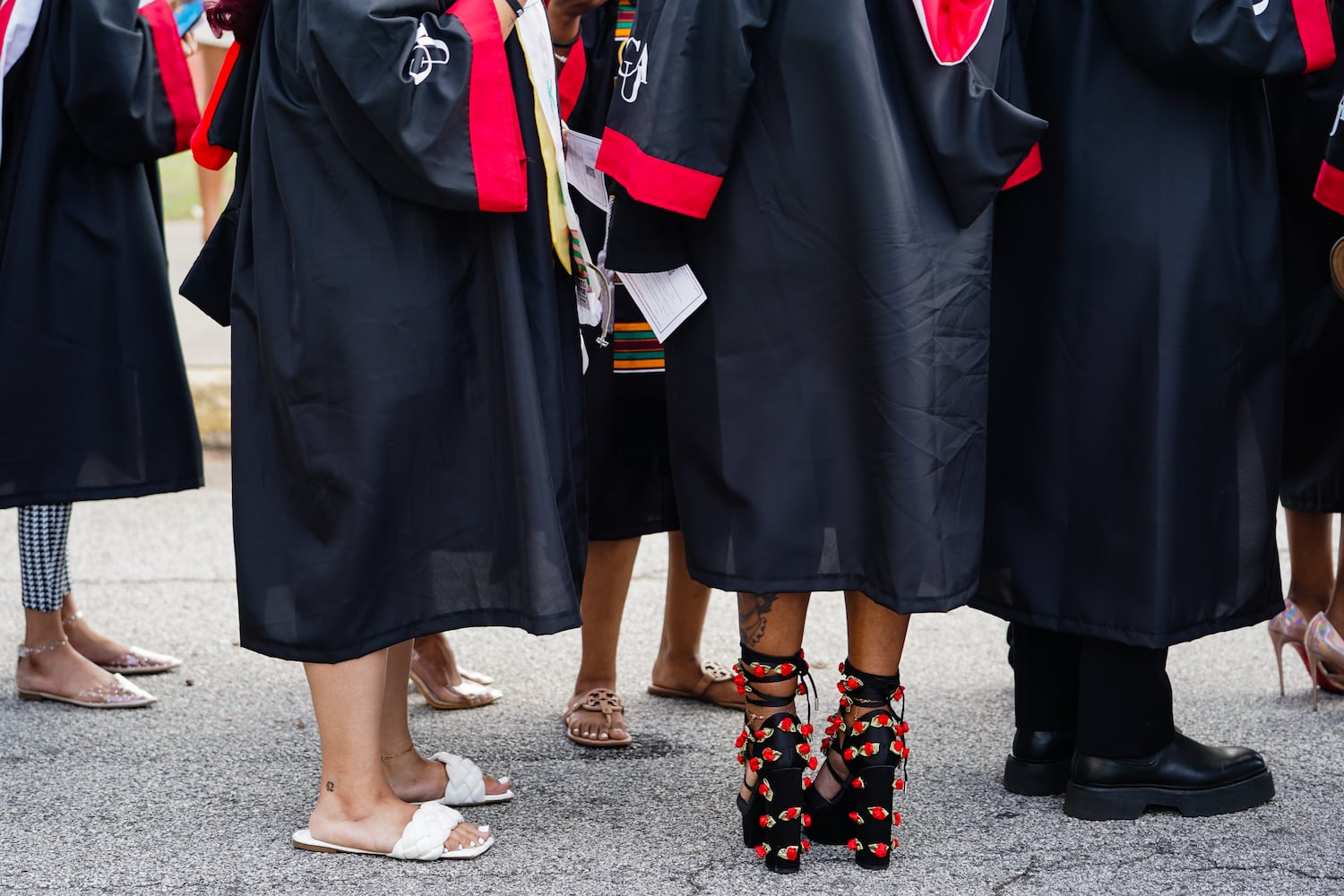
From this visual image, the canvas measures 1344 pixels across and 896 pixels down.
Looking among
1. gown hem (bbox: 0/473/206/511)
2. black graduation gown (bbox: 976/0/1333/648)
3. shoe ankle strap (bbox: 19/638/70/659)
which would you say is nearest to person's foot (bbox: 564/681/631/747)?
black graduation gown (bbox: 976/0/1333/648)

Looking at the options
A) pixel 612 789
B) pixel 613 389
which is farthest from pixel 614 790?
pixel 613 389

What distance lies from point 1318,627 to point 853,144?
5.47 ft

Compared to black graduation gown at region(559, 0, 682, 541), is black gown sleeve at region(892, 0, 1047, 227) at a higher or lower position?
higher

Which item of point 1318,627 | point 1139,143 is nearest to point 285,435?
point 1139,143

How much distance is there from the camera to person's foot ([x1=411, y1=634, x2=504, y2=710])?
3.28 meters

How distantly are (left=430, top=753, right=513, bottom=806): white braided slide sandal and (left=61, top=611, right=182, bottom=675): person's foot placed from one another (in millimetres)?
1173

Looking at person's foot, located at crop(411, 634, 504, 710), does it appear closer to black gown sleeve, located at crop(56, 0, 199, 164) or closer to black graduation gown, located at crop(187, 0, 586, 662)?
black graduation gown, located at crop(187, 0, 586, 662)

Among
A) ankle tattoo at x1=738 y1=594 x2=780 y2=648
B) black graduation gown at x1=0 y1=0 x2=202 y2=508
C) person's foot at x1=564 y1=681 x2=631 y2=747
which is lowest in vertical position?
person's foot at x1=564 y1=681 x2=631 y2=747

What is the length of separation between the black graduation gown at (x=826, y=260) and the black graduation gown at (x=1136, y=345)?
0.22 metres

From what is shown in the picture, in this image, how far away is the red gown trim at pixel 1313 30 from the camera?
7.49 ft

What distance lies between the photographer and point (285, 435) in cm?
234

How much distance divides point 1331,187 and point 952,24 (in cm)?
89

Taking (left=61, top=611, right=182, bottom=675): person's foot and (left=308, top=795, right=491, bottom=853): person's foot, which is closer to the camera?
(left=308, top=795, right=491, bottom=853): person's foot

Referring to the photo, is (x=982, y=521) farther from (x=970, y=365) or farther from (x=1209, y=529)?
(x=1209, y=529)
